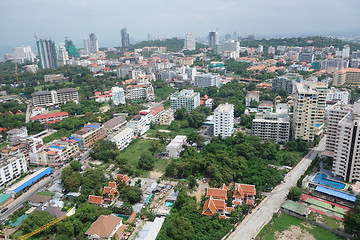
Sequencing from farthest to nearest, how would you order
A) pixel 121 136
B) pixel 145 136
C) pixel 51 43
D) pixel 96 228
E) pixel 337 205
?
1. pixel 51 43
2. pixel 145 136
3. pixel 121 136
4. pixel 337 205
5. pixel 96 228

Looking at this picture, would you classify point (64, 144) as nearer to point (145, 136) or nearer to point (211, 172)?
point (145, 136)

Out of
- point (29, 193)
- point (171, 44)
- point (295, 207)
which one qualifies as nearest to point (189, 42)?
point (171, 44)

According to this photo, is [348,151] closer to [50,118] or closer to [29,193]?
[29,193]

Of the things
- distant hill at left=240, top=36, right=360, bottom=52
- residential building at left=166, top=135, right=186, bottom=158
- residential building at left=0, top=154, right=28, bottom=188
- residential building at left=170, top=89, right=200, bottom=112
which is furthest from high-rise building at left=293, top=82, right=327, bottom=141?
distant hill at left=240, top=36, right=360, bottom=52

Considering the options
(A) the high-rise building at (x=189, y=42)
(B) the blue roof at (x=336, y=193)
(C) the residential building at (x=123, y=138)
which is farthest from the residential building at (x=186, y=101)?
(A) the high-rise building at (x=189, y=42)

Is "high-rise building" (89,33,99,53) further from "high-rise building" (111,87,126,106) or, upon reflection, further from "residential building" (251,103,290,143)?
"residential building" (251,103,290,143)

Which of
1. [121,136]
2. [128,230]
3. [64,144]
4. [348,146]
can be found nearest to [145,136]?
[121,136]
